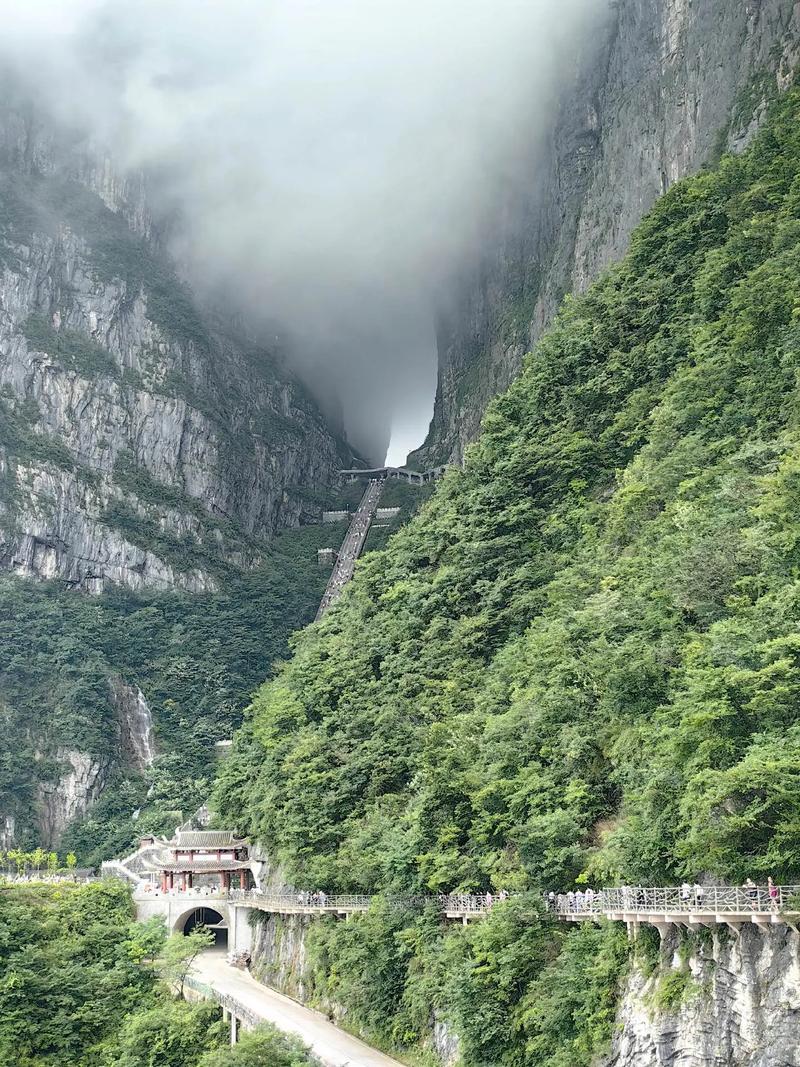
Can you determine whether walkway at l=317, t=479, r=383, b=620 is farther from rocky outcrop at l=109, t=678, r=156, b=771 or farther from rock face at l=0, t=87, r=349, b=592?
rocky outcrop at l=109, t=678, r=156, b=771

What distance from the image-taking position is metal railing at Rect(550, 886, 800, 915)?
20016 mm

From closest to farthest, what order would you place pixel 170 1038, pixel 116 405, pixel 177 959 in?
pixel 170 1038, pixel 177 959, pixel 116 405

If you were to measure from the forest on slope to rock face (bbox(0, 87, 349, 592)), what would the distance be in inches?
1968

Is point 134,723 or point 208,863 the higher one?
point 134,723

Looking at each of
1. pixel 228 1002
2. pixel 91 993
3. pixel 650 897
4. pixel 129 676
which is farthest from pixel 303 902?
pixel 129 676

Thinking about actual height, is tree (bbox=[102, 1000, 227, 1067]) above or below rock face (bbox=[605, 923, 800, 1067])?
below

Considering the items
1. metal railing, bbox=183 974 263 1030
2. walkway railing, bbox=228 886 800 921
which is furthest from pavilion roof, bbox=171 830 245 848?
walkway railing, bbox=228 886 800 921

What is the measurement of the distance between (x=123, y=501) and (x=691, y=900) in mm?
101189

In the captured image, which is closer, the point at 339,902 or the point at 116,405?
the point at 339,902

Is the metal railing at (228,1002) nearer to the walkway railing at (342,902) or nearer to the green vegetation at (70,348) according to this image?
the walkway railing at (342,902)

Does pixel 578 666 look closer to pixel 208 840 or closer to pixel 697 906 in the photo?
pixel 697 906

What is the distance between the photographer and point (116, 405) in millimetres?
123375

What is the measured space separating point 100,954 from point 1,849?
150ft

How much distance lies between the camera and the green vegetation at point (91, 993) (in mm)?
38750
